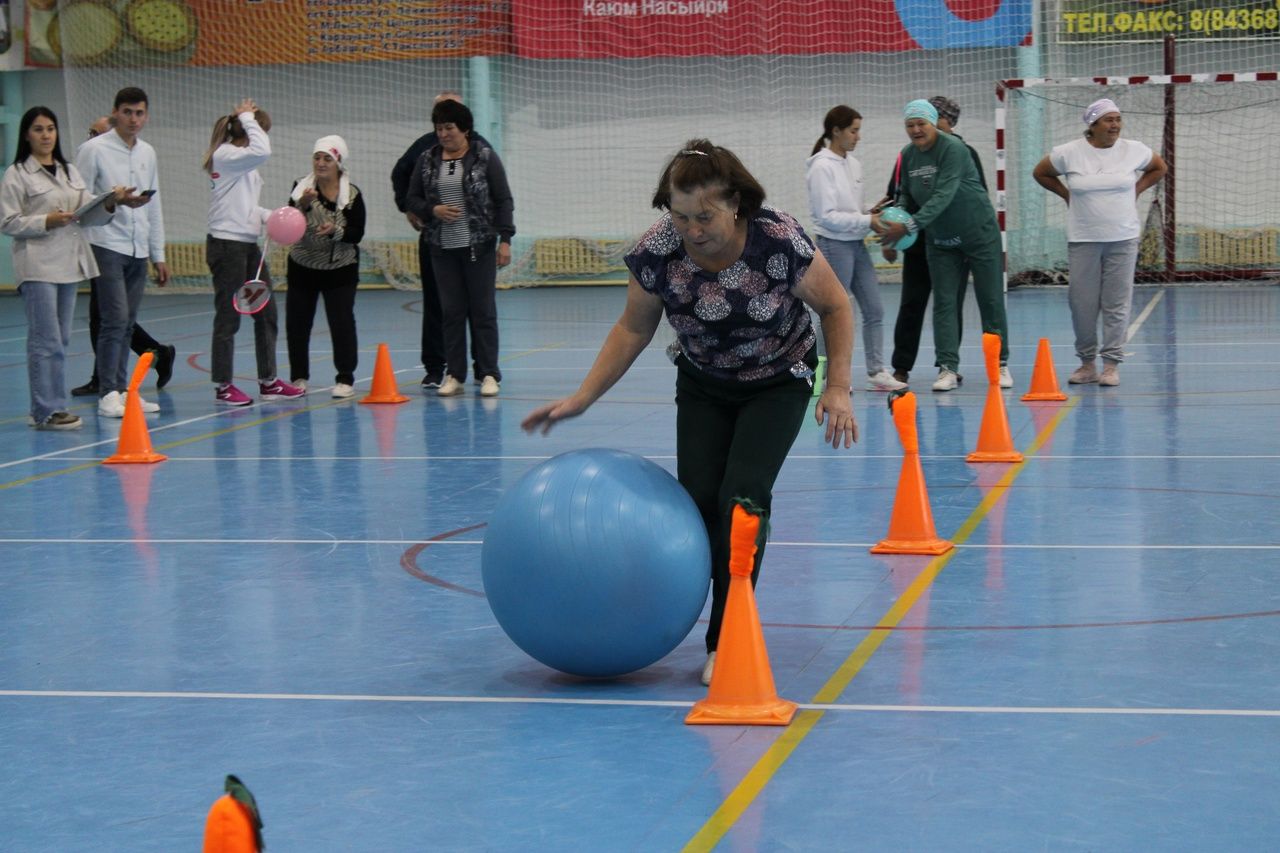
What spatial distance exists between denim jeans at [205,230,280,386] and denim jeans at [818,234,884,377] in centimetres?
390

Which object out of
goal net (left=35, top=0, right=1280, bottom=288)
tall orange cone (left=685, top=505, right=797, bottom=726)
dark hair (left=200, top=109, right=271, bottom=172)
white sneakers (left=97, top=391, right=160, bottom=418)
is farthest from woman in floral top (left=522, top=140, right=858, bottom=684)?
goal net (left=35, top=0, right=1280, bottom=288)

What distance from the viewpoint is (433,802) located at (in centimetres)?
389

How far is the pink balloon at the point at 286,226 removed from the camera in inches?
430

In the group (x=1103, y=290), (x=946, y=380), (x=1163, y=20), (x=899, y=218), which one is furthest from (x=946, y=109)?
(x=1163, y=20)

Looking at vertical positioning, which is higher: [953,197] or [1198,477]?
[953,197]

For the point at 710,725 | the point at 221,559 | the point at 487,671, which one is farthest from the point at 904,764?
the point at 221,559

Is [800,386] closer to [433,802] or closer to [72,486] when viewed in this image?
[433,802]

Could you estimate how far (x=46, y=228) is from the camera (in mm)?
9977

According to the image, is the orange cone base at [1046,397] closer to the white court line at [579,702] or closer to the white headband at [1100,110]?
the white headband at [1100,110]

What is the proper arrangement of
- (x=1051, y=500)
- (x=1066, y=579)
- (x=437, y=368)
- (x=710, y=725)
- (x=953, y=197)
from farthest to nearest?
(x=437, y=368) → (x=953, y=197) → (x=1051, y=500) → (x=1066, y=579) → (x=710, y=725)

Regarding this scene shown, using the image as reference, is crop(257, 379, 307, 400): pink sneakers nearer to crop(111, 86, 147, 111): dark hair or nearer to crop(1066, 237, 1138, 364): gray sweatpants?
crop(111, 86, 147, 111): dark hair

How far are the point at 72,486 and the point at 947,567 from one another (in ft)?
15.4

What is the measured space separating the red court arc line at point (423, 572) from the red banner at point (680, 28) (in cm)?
1564

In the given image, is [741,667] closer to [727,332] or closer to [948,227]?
[727,332]
